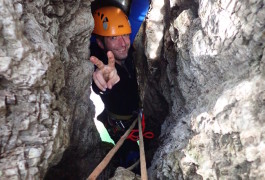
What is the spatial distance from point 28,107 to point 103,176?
69.8 inches

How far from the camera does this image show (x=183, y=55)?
2412 millimetres

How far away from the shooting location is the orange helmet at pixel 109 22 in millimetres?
3057

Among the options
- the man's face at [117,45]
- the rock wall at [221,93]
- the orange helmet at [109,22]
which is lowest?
the rock wall at [221,93]

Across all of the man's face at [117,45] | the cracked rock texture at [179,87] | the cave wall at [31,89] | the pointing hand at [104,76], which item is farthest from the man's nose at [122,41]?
the cave wall at [31,89]

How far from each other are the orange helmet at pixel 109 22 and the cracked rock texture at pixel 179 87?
0.76 m

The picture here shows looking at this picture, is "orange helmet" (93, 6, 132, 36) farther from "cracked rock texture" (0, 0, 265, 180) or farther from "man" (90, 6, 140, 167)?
"cracked rock texture" (0, 0, 265, 180)

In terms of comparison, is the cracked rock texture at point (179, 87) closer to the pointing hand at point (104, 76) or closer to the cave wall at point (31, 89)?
the cave wall at point (31, 89)

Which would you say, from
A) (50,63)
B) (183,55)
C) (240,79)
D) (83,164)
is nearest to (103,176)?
(83,164)

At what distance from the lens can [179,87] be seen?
259 cm

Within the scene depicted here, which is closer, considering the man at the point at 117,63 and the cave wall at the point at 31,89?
the cave wall at the point at 31,89

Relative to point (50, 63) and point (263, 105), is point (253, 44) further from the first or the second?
point (50, 63)

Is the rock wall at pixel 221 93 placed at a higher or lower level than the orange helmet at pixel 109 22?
lower

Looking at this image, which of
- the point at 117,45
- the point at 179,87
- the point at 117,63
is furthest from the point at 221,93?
the point at 117,45

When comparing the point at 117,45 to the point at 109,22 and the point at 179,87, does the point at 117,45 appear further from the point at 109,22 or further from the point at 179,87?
the point at 179,87
